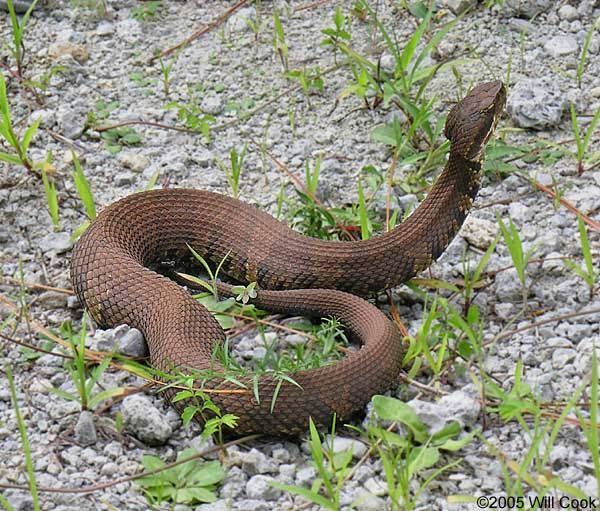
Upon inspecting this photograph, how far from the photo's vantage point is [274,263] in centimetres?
536

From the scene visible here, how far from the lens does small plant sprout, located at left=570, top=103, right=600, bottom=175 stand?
18.3ft

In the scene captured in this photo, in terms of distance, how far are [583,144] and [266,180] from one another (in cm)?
186

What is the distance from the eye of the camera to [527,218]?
561 centimetres

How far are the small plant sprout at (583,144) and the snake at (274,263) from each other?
554mm

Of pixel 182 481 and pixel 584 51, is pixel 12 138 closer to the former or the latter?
pixel 182 481

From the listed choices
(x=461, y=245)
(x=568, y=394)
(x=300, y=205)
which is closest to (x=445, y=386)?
(x=568, y=394)

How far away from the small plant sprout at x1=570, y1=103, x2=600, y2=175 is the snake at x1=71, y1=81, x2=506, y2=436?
0.55m

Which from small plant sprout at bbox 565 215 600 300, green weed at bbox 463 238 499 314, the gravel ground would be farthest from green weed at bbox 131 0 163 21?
small plant sprout at bbox 565 215 600 300

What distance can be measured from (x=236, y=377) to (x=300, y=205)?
5.97 ft

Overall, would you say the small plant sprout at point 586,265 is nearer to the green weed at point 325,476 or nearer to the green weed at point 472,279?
the green weed at point 472,279

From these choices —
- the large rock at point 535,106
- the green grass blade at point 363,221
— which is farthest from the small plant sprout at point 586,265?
the large rock at point 535,106

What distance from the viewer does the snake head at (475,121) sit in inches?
204

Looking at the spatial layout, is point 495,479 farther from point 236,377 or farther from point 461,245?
point 461,245

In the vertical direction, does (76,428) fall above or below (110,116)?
below
